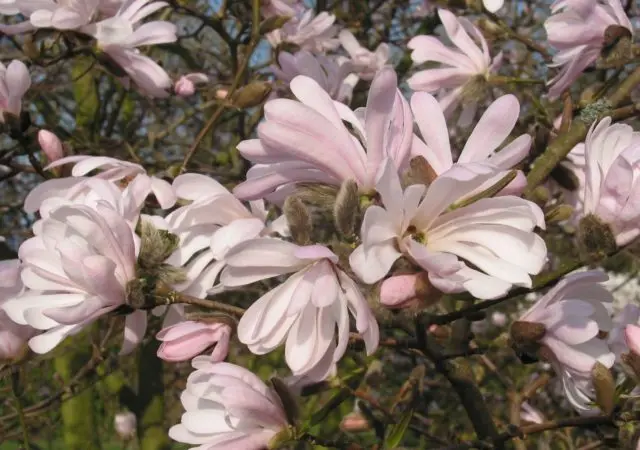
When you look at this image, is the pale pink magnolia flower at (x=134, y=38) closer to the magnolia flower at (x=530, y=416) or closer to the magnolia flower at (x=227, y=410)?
the magnolia flower at (x=227, y=410)

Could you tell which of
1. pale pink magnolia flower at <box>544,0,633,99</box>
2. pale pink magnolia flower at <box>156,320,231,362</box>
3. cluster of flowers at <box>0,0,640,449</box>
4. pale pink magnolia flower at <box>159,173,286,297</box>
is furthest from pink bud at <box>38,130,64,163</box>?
pale pink magnolia flower at <box>544,0,633,99</box>

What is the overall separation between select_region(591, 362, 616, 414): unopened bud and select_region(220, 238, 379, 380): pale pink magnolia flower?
0.94ft

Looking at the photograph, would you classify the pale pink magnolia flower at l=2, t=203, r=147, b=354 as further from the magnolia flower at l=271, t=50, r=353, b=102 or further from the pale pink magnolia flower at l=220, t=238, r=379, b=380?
the magnolia flower at l=271, t=50, r=353, b=102

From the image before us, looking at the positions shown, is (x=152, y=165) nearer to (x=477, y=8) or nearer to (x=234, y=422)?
(x=477, y=8)

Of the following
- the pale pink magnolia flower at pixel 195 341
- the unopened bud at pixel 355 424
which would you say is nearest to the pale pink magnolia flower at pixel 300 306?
the pale pink magnolia flower at pixel 195 341

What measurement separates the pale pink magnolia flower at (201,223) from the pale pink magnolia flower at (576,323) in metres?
0.33

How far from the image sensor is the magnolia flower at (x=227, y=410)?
785 millimetres

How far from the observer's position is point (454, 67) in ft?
4.64

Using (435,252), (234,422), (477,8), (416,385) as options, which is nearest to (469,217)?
(435,252)

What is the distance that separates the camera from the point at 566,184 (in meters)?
1.18

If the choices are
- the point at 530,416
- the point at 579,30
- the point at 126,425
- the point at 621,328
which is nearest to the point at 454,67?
the point at 579,30

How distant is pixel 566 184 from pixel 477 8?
27.9 inches

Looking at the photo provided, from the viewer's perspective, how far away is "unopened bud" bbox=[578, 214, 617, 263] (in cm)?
83

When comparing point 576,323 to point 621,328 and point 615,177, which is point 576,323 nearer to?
point 615,177
